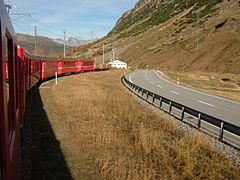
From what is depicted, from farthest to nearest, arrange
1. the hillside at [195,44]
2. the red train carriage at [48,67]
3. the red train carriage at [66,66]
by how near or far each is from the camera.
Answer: the hillside at [195,44]
the red train carriage at [66,66]
the red train carriage at [48,67]

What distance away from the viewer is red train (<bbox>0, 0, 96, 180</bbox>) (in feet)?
12.0

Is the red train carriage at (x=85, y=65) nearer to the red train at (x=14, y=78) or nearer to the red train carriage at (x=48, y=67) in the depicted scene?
the red train at (x=14, y=78)

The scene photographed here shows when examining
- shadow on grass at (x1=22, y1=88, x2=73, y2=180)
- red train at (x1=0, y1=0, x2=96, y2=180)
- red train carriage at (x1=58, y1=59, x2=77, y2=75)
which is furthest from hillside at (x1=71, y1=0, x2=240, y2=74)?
shadow on grass at (x1=22, y1=88, x2=73, y2=180)

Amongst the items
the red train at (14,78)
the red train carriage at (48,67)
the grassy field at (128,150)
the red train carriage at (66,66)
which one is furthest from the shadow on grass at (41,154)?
the red train carriage at (66,66)

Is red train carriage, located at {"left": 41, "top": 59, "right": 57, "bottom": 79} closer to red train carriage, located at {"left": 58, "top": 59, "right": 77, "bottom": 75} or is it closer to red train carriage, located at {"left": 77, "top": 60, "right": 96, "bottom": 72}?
red train carriage, located at {"left": 58, "top": 59, "right": 77, "bottom": 75}

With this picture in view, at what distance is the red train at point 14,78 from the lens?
367cm

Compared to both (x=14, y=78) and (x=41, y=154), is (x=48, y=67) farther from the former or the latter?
(x=14, y=78)

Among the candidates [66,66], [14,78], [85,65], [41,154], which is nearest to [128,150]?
[41,154]

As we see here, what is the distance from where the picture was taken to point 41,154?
1043 cm

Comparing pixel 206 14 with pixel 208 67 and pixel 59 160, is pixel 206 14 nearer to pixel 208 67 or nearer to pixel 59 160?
pixel 208 67

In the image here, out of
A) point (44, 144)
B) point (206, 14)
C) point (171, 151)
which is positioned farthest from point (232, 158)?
point (206, 14)

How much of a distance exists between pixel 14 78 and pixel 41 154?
15.7 feet

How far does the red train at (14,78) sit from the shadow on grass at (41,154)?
1.07 m

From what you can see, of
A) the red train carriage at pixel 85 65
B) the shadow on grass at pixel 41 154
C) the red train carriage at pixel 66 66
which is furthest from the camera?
the red train carriage at pixel 85 65
